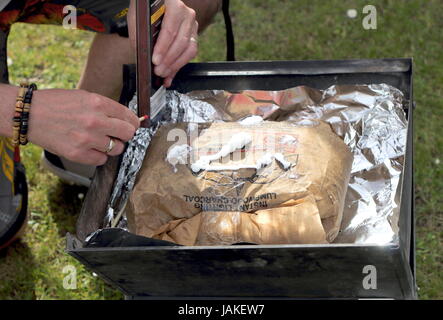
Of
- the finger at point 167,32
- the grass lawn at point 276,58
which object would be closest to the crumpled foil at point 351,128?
the finger at point 167,32

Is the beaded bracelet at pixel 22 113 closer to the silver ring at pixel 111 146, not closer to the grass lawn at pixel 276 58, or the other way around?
the silver ring at pixel 111 146

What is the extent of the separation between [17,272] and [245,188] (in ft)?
3.02

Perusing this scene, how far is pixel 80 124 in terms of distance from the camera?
4.31 feet

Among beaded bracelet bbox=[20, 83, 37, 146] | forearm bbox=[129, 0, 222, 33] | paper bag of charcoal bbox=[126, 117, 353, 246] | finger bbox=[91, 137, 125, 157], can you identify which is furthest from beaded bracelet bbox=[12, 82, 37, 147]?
forearm bbox=[129, 0, 222, 33]

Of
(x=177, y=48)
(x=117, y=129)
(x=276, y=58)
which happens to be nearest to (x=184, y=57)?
(x=177, y=48)

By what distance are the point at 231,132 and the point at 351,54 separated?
45.7 inches

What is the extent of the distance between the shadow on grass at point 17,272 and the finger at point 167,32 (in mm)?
822

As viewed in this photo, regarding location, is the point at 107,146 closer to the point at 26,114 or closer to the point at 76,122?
the point at 76,122

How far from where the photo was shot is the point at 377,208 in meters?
1.33

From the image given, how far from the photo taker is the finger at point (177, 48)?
1.47 meters

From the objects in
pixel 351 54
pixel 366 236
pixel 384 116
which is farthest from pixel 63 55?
pixel 366 236

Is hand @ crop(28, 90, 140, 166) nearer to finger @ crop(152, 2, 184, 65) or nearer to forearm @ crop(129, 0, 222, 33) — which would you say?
finger @ crop(152, 2, 184, 65)

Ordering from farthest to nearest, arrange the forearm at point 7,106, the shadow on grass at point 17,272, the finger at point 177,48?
the shadow on grass at point 17,272 → the finger at point 177,48 → the forearm at point 7,106

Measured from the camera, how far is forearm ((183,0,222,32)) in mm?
1868
